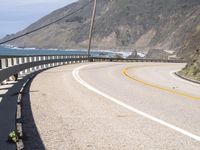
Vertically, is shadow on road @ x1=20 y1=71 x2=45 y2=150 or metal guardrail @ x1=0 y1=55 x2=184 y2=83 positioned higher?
shadow on road @ x1=20 y1=71 x2=45 y2=150

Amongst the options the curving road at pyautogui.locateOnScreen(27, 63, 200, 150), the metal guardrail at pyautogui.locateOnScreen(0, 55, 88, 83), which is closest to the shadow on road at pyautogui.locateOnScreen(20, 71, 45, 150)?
the curving road at pyautogui.locateOnScreen(27, 63, 200, 150)

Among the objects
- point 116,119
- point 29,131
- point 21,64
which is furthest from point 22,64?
point 29,131

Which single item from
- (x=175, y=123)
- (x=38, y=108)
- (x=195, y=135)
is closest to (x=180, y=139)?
(x=195, y=135)

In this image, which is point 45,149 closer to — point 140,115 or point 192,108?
point 140,115

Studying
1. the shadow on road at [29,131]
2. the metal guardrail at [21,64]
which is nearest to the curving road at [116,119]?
the shadow on road at [29,131]

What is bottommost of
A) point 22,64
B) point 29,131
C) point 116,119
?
point 22,64

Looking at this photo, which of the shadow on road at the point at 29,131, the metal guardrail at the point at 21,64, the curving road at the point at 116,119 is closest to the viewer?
the shadow on road at the point at 29,131

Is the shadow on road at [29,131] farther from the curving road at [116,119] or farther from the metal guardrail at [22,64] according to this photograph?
the metal guardrail at [22,64]

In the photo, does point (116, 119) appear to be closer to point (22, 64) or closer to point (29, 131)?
point (29, 131)

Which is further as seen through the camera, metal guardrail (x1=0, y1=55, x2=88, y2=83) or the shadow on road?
metal guardrail (x1=0, y1=55, x2=88, y2=83)

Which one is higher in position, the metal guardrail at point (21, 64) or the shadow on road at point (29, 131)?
the shadow on road at point (29, 131)

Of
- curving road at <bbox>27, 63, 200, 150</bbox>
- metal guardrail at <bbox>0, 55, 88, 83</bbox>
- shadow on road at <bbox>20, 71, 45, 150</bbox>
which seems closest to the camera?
shadow on road at <bbox>20, 71, 45, 150</bbox>

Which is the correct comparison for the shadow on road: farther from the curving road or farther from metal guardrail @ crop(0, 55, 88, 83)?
metal guardrail @ crop(0, 55, 88, 83)

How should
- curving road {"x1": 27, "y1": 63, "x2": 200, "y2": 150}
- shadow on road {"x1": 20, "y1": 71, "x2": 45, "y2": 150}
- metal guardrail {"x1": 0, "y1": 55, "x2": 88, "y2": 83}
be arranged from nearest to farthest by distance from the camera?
shadow on road {"x1": 20, "y1": 71, "x2": 45, "y2": 150} < curving road {"x1": 27, "y1": 63, "x2": 200, "y2": 150} < metal guardrail {"x1": 0, "y1": 55, "x2": 88, "y2": 83}
